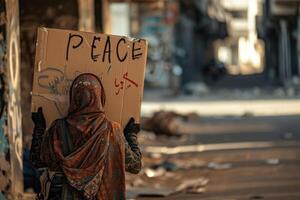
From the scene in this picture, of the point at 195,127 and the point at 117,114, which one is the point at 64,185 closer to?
the point at 117,114

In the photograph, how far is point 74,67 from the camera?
5301 mm

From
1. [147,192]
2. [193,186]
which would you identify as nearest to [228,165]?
[193,186]

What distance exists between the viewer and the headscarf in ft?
16.6

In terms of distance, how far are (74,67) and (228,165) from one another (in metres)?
7.19

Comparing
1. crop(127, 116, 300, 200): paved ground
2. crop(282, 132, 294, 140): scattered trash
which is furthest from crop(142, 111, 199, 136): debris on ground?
crop(282, 132, 294, 140): scattered trash

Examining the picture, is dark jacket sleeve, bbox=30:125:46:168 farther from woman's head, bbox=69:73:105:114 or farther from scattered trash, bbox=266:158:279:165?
scattered trash, bbox=266:158:279:165

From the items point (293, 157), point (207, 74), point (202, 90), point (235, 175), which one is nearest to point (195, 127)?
point (293, 157)

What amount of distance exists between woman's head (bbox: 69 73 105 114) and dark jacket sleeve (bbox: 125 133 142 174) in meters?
0.34

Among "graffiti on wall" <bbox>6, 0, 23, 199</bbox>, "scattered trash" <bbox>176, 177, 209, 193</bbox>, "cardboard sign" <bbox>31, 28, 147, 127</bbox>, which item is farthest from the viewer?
"scattered trash" <bbox>176, 177, 209, 193</bbox>

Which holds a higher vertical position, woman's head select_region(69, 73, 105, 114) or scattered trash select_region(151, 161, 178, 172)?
woman's head select_region(69, 73, 105, 114)

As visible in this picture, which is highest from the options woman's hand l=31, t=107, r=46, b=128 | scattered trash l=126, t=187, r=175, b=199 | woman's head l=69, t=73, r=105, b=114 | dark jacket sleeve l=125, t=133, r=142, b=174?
woman's head l=69, t=73, r=105, b=114

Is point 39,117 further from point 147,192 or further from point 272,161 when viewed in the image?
point 272,161

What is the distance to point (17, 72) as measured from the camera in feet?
27.0

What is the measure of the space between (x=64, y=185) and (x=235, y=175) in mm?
6264
